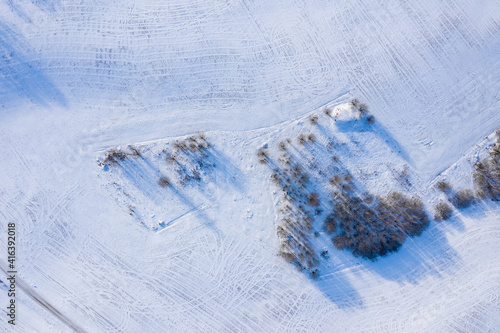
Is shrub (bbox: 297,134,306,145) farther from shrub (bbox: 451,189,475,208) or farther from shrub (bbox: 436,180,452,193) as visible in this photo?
shrub (bbox: 451,189,475,208)

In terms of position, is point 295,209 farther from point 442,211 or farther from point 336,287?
point 442,211

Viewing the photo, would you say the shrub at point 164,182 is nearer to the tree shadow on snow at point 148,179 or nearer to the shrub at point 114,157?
the tree shadow on snow at point 148,179

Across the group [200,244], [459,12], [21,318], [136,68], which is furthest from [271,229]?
[459,12]

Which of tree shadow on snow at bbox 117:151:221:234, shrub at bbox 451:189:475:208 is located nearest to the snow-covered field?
tree shadow on snow at bbox 117:151:221:234

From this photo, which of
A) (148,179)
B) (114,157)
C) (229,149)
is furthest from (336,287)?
(114,157)

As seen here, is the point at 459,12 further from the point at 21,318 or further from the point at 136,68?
the point at 21,318
